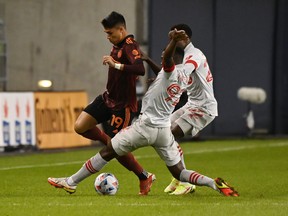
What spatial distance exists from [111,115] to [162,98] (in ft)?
3.99

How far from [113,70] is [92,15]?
18440 millimetres


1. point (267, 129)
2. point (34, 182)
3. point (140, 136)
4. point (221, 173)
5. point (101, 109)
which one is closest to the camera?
point (140, 136)

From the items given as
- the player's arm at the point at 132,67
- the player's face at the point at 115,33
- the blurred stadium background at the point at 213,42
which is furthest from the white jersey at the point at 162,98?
the blurred stadium background at the point at 213,42

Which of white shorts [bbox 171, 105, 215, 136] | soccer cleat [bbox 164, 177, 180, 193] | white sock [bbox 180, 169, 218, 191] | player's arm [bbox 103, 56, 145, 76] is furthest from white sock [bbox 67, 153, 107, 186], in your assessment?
white shorts [bbox 171, 105, 215, 136]

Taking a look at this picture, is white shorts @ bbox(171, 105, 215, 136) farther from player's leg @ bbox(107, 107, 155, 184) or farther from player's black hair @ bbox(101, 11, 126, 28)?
player's black hair @ bbox(101, 11, 126, 28)

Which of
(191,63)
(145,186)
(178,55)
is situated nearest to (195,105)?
(191,63)

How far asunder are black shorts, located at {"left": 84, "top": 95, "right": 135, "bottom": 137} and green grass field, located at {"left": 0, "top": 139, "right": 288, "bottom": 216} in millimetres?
918

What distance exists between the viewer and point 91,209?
13.0m

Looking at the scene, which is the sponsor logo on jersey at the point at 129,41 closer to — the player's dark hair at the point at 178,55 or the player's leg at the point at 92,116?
the player's dark hair at the point at 178,55

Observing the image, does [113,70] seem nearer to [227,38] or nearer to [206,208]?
[206,208]

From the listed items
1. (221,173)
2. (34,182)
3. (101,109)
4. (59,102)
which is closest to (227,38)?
(59,102)

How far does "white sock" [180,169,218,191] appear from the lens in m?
14.5

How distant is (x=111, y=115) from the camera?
15477mm

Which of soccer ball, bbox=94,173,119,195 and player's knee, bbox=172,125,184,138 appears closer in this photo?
soccer ball, bbox=94,173,119,195
